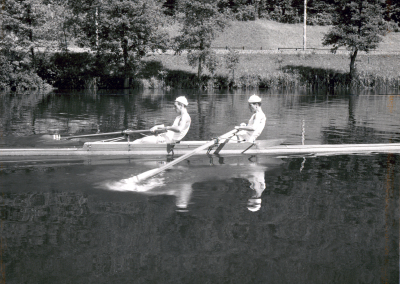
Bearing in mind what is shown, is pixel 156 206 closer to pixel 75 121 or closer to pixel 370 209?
pixel 370 209

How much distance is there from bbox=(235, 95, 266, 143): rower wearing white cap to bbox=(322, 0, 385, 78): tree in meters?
42.8

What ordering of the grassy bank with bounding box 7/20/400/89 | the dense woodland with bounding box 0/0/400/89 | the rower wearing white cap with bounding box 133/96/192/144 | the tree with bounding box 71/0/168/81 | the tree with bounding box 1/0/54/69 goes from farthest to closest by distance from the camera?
1. the grassy bank with bounding box 7/20/400/89
2. the tree with bounding box 71/0/168/81
3. the dense woodland with bounding box 0/0/400/89
4. the tree with bounding box 1/0/54/69
5. the rower wearing white cap with bounding box 133/96/192/144

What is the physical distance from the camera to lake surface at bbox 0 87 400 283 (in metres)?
7.87

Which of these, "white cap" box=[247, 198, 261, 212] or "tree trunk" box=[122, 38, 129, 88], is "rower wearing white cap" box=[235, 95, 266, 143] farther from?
"tree trunk" box=[122, 38, 129, 88]

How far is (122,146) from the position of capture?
15719mm

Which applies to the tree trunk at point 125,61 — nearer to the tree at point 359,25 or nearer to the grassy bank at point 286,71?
the grassy bank at point 286,71

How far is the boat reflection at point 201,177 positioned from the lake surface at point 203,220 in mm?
30

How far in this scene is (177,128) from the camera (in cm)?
1544

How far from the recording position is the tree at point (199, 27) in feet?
171

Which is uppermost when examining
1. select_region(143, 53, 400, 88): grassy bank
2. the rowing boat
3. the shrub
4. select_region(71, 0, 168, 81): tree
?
the shrub

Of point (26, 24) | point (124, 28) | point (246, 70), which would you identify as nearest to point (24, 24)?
point (26, 24)

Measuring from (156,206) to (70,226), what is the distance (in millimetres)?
1999

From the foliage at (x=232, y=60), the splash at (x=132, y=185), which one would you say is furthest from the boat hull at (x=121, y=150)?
the foliage at (x=232, y=60)

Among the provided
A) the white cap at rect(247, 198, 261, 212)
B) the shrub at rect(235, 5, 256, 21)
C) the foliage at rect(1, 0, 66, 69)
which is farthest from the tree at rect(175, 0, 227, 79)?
the white cap at rect(247, 198, 261, 212)
